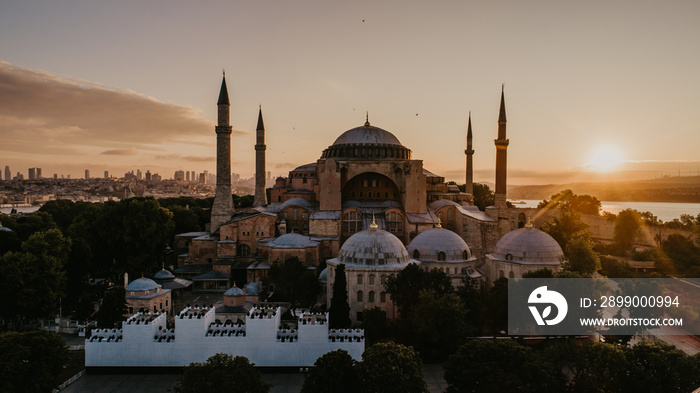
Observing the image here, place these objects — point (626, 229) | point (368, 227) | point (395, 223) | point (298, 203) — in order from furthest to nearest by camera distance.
Answer: point (626, 229) → point (298, 203) → point (395, 223) → point (368, 227)

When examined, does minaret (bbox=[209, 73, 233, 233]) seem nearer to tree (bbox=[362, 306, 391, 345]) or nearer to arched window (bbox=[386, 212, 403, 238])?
arched window (bbox=[386, 212, 403, 238])

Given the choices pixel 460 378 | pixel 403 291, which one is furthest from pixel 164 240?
pixel 460 378

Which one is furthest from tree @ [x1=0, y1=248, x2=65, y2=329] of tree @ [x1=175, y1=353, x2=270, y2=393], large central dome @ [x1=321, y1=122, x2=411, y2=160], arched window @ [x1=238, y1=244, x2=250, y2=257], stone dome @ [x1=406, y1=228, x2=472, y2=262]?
large central dome @ [x1=321, y1=122, x2=411, y2=160]

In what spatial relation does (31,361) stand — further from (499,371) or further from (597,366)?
(597,366)

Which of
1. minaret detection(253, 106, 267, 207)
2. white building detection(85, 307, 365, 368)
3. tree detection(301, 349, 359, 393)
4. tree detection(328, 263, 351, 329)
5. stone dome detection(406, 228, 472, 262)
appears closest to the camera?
tree detection(301, 349, 359, 393)

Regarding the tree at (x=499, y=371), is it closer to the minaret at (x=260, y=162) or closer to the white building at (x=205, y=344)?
the white building at (x=205, y=344)

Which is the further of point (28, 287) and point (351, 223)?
point (351, 223)

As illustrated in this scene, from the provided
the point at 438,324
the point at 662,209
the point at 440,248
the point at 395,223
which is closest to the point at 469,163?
the point at 395,223
